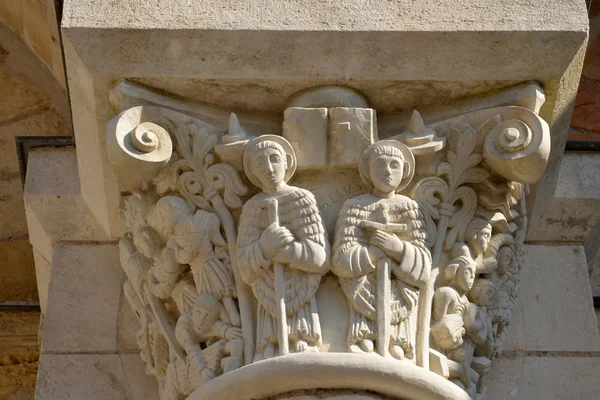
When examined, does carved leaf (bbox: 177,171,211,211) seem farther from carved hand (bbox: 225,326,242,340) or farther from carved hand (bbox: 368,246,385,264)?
carved hand (bbox: 368,246,385,264)

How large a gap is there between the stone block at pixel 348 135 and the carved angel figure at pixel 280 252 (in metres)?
0.14

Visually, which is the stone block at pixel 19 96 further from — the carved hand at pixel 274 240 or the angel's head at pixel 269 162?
the carved hand at pixel 274 240

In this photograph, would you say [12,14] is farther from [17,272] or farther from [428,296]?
[428,296]

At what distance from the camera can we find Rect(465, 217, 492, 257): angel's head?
5.42m

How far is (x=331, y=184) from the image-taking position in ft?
17.7

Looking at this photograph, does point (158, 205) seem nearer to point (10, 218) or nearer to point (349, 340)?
point (349, 340)

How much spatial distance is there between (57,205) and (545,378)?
1.72m

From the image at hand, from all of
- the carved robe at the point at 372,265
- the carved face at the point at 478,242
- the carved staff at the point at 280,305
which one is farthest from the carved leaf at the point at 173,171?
the carved face at the point at 478,242

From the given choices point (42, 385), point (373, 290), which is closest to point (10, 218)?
point (42, 385)

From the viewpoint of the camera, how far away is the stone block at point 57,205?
6.00 meters

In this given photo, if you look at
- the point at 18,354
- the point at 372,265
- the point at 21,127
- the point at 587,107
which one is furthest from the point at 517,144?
the point at 21,127

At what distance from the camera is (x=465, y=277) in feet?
17.4

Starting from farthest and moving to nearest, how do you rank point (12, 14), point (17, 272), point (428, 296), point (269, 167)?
point (12, 14), point (17, 272), point (269, 167), point (428, 296)

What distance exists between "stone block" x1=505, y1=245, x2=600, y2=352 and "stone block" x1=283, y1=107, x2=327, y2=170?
920 mm
